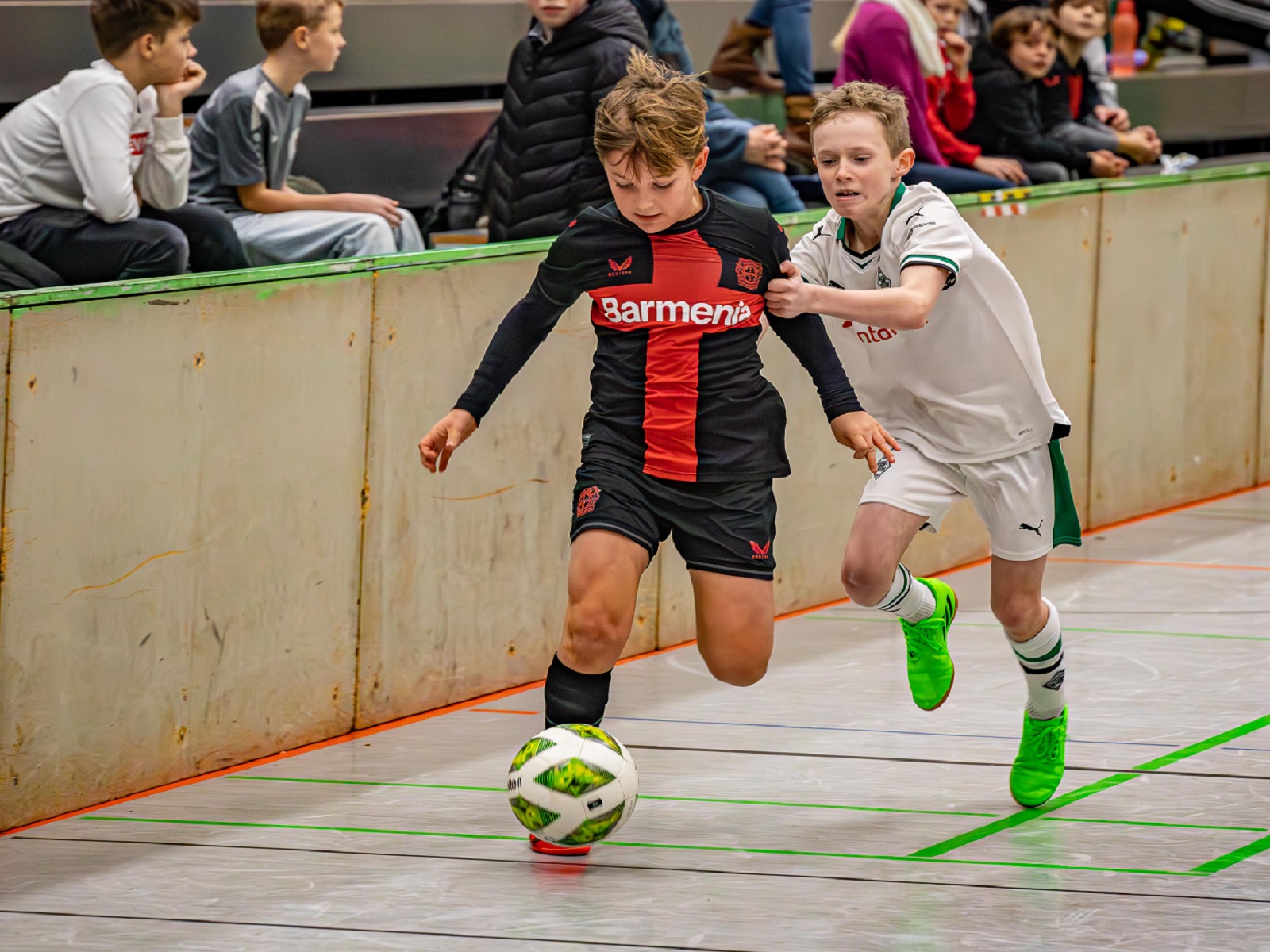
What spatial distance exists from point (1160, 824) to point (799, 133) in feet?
15.2

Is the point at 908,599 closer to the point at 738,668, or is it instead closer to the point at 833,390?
the point at 738,668

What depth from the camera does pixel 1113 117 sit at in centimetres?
1004

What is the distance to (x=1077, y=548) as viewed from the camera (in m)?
8.16

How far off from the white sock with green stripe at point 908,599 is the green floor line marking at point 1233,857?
1.06 metres

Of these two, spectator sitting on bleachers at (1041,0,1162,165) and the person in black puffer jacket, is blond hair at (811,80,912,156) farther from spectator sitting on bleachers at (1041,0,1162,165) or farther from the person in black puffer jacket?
spectator sitting on bleachers at (1041,0,1162,165)

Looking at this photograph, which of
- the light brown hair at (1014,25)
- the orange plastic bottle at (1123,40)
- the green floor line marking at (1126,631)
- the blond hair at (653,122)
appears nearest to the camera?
the blond hair at (653,122)

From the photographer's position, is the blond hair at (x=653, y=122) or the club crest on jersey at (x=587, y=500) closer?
the blond hair at (x=653, y=122)

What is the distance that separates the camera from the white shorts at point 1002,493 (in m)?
4.82

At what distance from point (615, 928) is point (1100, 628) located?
3.33 meters

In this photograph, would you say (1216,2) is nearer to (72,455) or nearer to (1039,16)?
(1039,16)

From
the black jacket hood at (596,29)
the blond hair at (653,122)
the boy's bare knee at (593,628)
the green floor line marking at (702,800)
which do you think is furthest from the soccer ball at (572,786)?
the black jacket hood at (596,29)

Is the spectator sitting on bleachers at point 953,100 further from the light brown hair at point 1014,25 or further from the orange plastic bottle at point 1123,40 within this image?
the orange plastic bottle at point 1123,40

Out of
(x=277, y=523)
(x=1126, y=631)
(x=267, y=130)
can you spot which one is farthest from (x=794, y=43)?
(x=277, y=523)

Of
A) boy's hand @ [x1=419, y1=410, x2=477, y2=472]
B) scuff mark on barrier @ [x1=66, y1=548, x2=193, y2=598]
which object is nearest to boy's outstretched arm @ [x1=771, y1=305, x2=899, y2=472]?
boy's hand @ [x1=419, y1=410, x2=477, y2=472]
